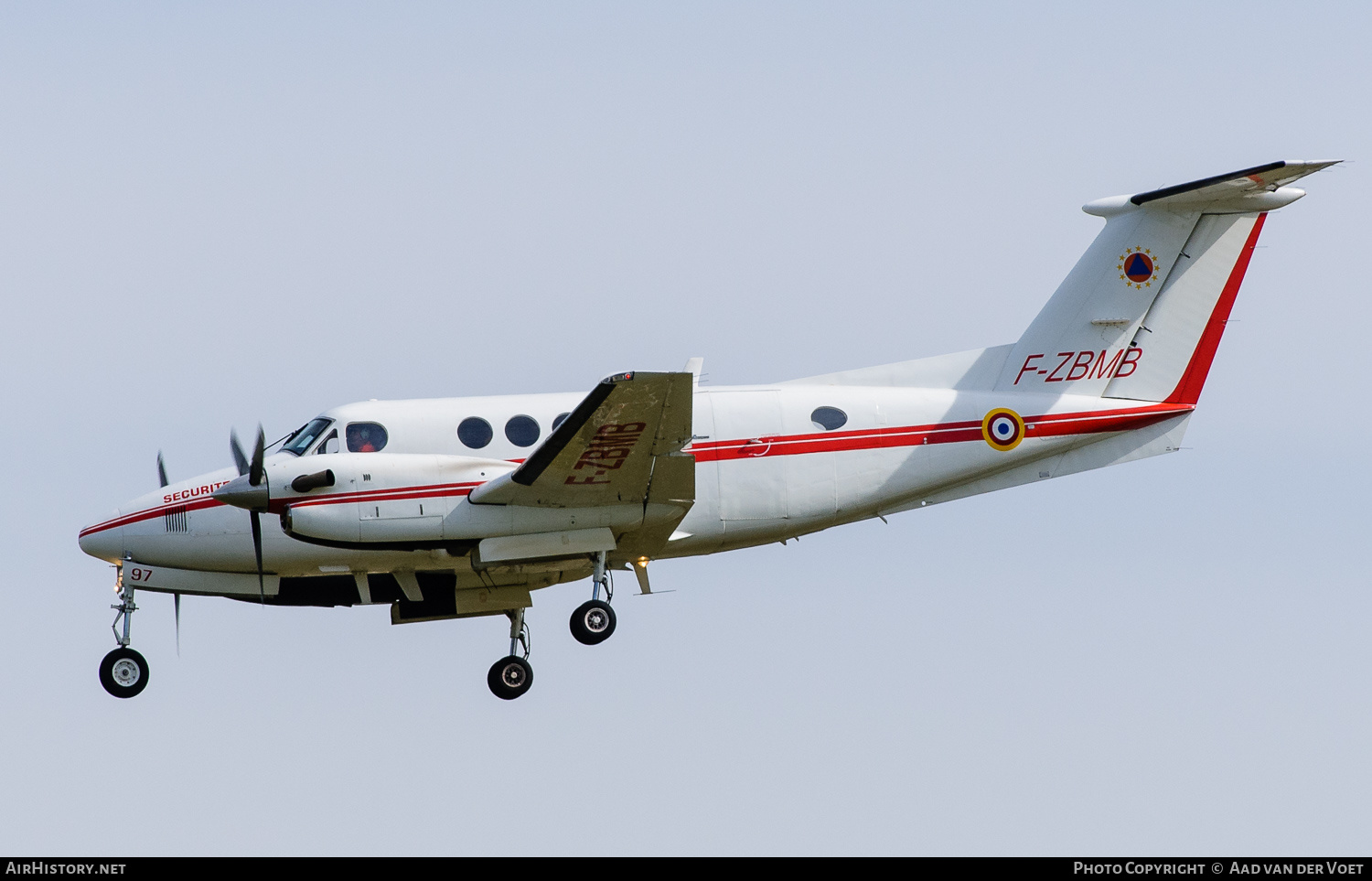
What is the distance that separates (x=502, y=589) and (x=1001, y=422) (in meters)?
7.30

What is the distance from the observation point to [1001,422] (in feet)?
79.5

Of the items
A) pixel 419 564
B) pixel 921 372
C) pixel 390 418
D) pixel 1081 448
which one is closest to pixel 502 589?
pixel 419 564

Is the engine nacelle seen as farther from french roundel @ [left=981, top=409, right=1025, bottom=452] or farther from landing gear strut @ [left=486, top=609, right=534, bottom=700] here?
french roundel @ [left=981, top=409, right=1025, bottom=452]

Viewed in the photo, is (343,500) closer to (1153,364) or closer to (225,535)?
(225,535)

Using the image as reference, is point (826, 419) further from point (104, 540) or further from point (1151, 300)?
point (104, 540)

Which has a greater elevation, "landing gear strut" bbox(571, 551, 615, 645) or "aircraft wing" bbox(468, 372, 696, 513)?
"aircraft wing" bbox(468, 372, 696, 513)

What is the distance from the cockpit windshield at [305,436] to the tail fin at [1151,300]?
30.1 feet

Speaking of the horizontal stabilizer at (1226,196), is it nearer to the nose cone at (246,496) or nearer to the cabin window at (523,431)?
the cabin window at (523,431)

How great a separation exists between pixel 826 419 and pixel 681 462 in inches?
100

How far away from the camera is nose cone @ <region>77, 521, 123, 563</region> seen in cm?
2409

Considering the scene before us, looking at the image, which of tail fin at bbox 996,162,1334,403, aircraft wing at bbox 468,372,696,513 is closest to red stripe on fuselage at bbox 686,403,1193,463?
tail fin at bbox 996,162,1334,403

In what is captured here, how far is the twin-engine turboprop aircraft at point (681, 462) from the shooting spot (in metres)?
22.5

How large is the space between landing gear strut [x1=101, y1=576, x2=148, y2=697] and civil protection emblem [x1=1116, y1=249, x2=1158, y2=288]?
1442cm
